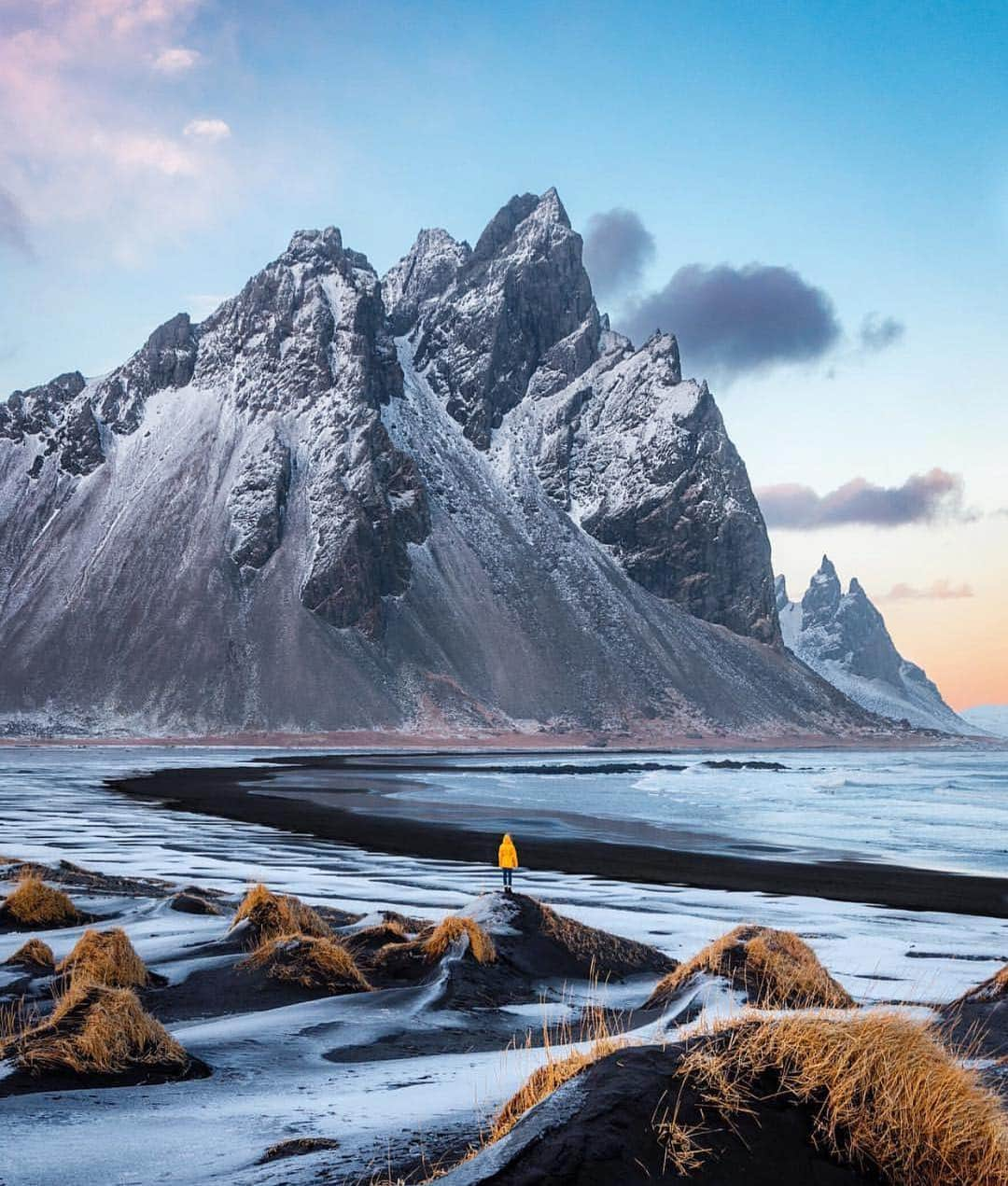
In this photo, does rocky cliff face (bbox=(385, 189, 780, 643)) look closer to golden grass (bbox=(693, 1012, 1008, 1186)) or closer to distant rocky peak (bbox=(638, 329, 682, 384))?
distant rocky peak (bbox=(638, 329, 682, 384))

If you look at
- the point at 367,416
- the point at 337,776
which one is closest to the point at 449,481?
the point at 367,416

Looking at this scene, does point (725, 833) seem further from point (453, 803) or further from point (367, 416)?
point (367, 416)

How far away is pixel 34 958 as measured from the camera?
11.2 m

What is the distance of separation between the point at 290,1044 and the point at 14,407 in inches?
7163

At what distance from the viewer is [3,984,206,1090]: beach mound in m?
7.11

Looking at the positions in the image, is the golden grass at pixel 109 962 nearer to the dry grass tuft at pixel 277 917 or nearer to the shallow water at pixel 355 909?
the shallow water at pixel 355 909

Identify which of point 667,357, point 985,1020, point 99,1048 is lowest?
point 985,1020

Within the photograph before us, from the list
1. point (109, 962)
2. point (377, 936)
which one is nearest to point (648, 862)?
point (377, 936)

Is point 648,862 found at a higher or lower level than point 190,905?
lower

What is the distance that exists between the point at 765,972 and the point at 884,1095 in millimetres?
5500

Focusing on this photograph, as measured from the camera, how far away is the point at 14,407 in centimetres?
17062

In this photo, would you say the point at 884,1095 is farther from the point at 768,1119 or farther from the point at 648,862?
the point at 648,862

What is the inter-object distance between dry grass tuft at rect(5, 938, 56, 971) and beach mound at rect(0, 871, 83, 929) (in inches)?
98.1

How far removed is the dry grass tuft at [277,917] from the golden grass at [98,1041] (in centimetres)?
437
